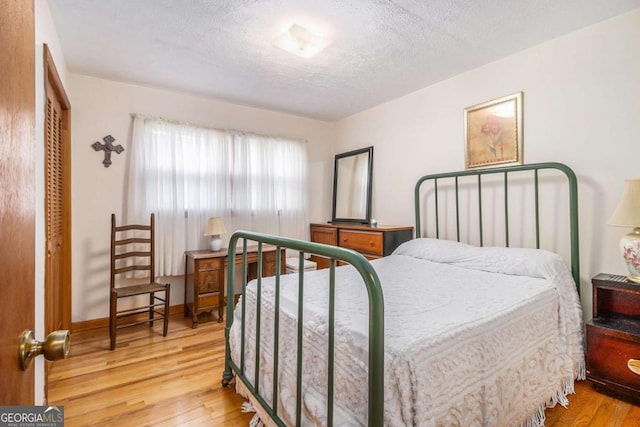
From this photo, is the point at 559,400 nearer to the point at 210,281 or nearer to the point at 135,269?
the point at 210,281

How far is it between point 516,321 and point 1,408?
1.73 metres

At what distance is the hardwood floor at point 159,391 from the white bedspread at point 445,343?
0.51 ft

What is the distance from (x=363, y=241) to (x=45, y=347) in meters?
2.88

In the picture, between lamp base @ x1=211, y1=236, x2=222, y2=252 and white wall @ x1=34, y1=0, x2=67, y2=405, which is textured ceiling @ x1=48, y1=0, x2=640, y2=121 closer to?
white wall @ x1=34, y1=0, x2=67, y2=405

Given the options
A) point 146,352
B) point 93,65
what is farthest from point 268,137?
point 146,352

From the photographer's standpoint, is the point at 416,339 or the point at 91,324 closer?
the point at 416,339

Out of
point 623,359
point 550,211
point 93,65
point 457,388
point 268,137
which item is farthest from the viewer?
point 268,137

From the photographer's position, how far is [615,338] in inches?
70.0

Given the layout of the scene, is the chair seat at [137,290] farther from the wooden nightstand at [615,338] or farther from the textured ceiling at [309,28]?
the wooden nightstand at [615,338]

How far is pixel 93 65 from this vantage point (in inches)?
104

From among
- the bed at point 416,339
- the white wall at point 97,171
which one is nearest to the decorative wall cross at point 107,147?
the white wall at point 97,171

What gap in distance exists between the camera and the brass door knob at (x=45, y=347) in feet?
1.88

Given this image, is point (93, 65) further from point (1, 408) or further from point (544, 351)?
point (544, 351)

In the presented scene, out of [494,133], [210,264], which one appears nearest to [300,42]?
[494,133]
